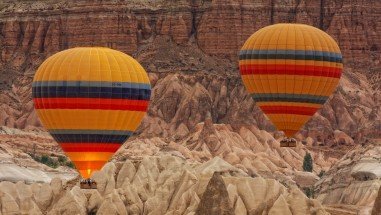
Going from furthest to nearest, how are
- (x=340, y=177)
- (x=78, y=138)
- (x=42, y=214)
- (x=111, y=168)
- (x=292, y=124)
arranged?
(x=340, y=177) < (x=111, y=168) < (x=42, y=214) < (x=292, y=124) < (x=78, y=138)

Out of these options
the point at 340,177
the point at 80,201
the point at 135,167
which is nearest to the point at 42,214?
the point at 80,201

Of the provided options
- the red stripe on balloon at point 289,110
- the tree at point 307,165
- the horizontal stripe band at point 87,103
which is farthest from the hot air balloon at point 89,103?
the tree at point 307,165

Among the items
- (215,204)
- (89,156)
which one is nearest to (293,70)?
(89,156)

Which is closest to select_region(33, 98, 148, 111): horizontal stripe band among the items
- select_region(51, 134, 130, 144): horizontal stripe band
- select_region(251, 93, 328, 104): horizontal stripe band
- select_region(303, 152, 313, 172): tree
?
select_region(51, 134, 130, 144): horizontal stripe band

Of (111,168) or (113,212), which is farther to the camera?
(111,168)

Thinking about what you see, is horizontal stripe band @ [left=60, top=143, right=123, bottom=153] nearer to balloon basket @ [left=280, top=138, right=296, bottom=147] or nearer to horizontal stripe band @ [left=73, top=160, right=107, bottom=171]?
horizontal stripe band @ [left=73, top=160, right=107, bottom=171]

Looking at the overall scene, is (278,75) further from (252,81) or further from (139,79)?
(139,79)
